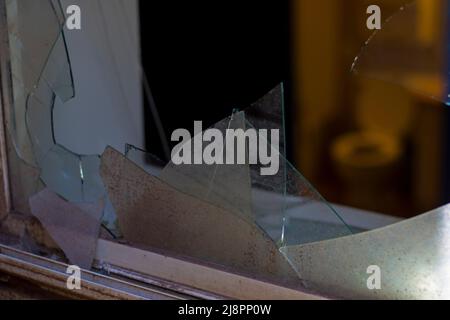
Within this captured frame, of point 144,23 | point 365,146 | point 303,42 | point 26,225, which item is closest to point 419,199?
point 365,146

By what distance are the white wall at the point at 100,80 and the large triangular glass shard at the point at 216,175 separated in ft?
0.44

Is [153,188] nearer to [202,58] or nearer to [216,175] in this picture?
[216,175]

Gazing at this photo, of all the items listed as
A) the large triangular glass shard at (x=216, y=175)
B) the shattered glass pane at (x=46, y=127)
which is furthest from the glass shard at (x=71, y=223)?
the large triangular glass shard at (x=216, y=175)

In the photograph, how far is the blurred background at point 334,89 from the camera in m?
2.05

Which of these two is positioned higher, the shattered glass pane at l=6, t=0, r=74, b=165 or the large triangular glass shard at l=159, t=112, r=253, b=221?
the shattered glass pane at l=6, t=0, r=74, b=165

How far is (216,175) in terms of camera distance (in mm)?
1033

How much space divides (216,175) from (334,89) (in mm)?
2415

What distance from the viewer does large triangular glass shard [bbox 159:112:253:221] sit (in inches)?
39.9

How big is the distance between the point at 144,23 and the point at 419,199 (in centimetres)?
179

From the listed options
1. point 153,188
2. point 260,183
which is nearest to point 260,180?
point 260,183

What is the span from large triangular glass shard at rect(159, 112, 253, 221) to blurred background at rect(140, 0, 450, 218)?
2.74ft

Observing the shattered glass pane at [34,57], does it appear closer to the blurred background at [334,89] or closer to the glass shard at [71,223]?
the glass shard at [71,223]

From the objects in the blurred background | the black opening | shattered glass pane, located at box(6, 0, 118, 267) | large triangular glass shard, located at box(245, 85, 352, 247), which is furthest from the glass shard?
the blurred background

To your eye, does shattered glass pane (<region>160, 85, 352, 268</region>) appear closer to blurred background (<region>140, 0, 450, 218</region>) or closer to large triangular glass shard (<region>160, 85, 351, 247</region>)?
large triangular glass shard (<region>160, 85, 351, 247</region>)
